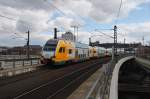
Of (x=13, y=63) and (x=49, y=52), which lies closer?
(x=13, y=63)

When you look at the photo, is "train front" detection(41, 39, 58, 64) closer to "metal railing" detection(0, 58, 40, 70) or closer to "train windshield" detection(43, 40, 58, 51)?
"train windshield" detection(43, 40, 58, 51)

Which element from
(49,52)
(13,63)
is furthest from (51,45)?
(13,63)

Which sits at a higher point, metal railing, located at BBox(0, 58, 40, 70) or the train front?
the train front

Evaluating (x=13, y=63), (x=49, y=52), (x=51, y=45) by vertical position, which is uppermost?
(x=51, y=45)

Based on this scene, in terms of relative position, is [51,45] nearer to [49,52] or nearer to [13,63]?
[49,52]

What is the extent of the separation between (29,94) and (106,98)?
29.9 ft

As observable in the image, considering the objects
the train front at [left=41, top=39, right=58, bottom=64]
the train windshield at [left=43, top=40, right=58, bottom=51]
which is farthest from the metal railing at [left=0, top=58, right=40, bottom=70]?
the train windshield at [left=43, top=40, right=58, bottom=51]

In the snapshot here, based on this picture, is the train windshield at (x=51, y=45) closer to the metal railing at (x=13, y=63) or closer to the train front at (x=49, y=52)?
the train front at (x=49, y=52)

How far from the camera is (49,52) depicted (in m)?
40.2

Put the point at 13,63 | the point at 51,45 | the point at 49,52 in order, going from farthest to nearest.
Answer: the point at 51,45
the point at 49,52
the point at 13,63

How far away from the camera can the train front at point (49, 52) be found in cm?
3966

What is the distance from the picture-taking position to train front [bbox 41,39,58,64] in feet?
130

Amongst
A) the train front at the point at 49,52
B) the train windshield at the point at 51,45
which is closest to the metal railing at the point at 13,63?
the train front at the point at 49,52

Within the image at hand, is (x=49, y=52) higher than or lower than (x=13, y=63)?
higher
